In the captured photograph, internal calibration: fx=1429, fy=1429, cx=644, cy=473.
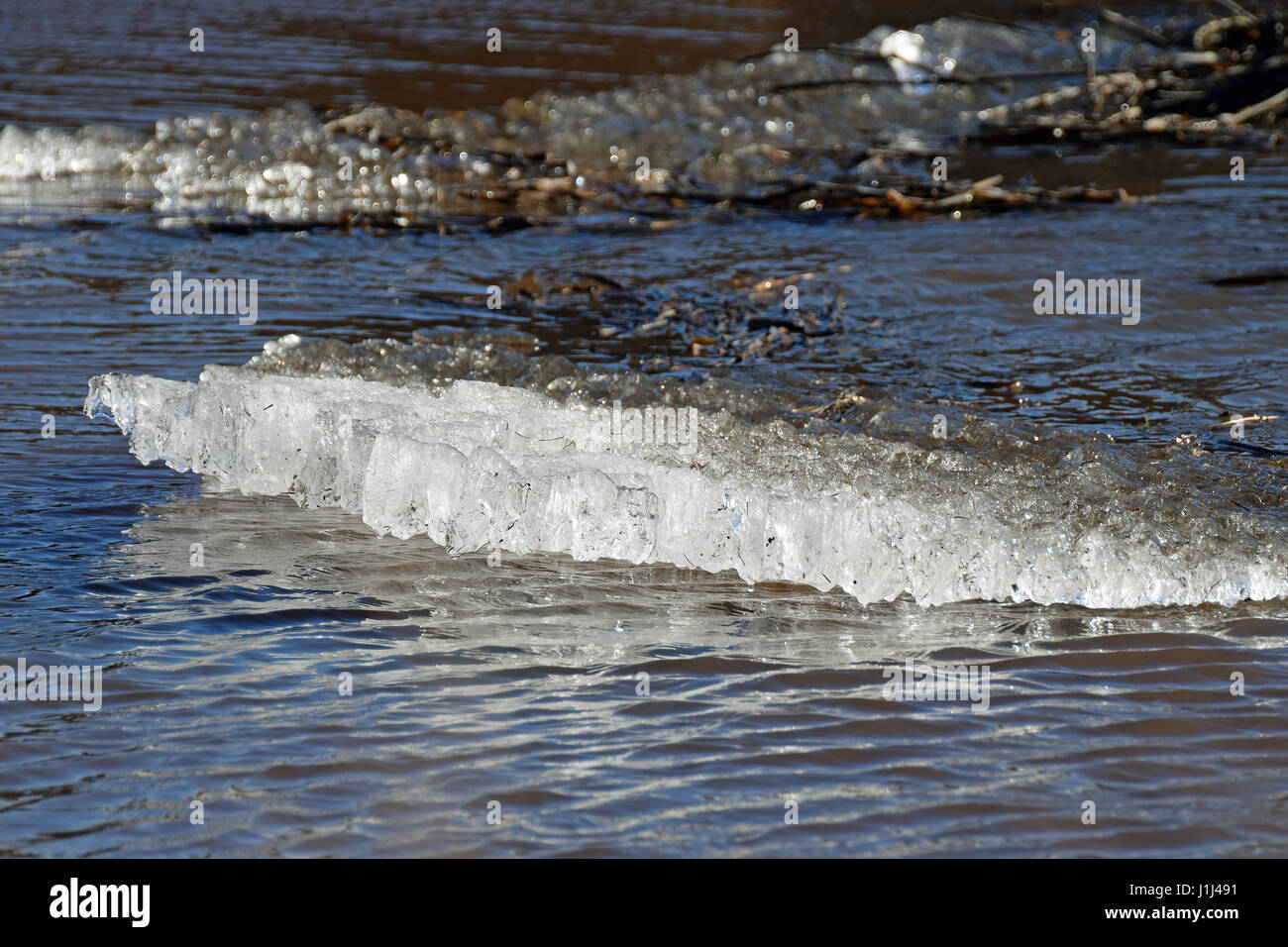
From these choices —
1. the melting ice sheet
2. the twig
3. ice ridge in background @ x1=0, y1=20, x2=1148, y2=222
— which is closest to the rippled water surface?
the melting ice sheet

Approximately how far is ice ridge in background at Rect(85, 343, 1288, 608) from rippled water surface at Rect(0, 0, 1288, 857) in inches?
2.9

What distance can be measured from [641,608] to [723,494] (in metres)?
0.64

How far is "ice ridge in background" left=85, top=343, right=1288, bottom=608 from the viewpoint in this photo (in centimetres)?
466

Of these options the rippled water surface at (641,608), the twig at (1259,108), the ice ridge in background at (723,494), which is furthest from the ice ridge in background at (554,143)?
the ice ridge in background at (723,494)

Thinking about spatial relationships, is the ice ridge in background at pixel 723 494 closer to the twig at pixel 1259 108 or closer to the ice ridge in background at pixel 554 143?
the ice ridge in background at pixel 554 143

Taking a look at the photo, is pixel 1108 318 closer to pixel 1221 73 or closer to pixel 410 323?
pixel 410 323

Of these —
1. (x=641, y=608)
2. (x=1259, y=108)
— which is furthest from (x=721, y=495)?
(x=1259, y=108)

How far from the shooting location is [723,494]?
16.4 feet

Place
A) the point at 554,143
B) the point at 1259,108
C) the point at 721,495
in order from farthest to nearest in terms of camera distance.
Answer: the point at 1259,108, the point at 554,143, the point at 721,495

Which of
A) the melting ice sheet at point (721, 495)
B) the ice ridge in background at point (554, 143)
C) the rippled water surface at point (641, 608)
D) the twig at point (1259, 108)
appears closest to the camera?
the rippled water surface at point (641, 608)

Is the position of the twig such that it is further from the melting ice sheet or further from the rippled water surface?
the melting ice sheet

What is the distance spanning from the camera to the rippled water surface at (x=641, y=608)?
3.45 m

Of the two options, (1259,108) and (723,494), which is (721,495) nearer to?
(723,494)

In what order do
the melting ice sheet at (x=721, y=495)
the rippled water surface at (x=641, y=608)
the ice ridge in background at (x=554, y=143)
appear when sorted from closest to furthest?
the rippled water surface at (x=641, y=608) → the melting ice sheet at (x=721, y=495) → the ice ridge in background at (x=554, y=143)
